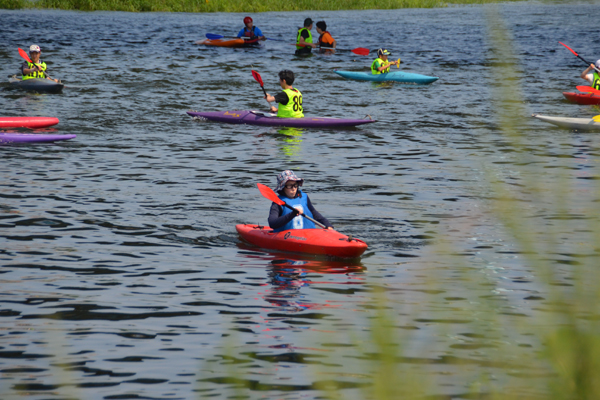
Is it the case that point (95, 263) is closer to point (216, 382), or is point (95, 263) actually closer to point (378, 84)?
point (216, 382)

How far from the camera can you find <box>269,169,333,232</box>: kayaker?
8.41 meters

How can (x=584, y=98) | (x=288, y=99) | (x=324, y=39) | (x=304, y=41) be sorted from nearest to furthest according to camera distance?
(x=288, y=99) < (x=584, y=98) < (x=304, y=41) < (x=324, y=39)

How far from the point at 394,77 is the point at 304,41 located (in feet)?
21.0

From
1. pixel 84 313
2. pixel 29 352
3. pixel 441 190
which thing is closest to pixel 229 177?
pixel 441 190

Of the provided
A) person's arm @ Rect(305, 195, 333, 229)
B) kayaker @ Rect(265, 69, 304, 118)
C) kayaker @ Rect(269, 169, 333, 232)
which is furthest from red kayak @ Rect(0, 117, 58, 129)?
person's arm @ Rect(305, 195, 333, 229)

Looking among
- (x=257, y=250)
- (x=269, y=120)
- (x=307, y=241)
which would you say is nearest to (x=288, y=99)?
(x=269, y=120)

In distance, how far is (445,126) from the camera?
16.7 metres

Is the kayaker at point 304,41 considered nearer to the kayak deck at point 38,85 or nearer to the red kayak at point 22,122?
the kayak deck at point 38,85

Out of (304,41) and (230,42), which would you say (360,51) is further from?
(230,42)

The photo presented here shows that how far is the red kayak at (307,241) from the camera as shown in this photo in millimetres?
7762

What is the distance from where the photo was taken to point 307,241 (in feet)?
26.3

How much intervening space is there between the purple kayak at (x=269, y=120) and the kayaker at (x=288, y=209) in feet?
24.8

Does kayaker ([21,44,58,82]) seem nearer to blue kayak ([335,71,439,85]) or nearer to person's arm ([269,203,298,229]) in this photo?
Answer: blue kayak ([335,71,439,85])

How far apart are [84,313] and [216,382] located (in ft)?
6.28
